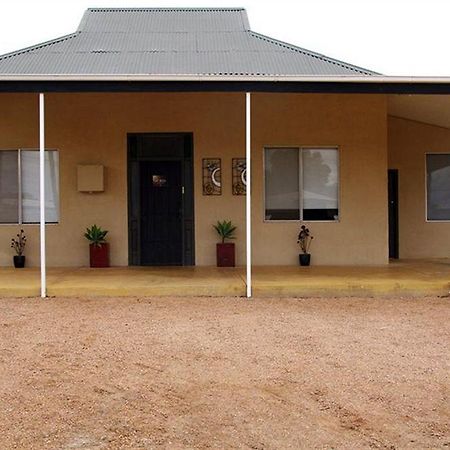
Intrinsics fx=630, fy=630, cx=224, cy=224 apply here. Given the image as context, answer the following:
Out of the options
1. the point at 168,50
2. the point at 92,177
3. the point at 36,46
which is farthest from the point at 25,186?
the point at 168,50

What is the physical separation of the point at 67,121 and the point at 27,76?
2523 mm

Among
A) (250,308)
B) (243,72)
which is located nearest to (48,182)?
(243,72)

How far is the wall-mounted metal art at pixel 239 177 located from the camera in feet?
34.2

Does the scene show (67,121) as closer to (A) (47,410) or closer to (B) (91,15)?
(B) (91,15)

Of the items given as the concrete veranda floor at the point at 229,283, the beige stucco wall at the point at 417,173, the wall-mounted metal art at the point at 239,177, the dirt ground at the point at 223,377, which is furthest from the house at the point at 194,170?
the dirt ground at the point at 223,377

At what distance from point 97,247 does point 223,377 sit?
5.94 meters

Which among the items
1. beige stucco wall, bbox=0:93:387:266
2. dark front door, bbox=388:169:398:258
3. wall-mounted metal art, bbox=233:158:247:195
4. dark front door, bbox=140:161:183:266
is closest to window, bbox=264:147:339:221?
beige stucco wall, bbox=0:93:387:266

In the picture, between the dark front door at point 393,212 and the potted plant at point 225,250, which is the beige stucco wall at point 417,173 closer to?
the dark front door at point 393,212

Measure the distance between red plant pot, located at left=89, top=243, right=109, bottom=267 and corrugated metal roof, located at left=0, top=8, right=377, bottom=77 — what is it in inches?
113

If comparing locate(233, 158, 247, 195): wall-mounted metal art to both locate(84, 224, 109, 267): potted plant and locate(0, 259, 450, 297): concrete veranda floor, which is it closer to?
locate(0, 259, 450, 297): concrete veranda floor

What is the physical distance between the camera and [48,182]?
10508 mm

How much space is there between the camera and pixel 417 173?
1198 cm

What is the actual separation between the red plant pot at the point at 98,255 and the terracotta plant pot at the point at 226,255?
187 cm

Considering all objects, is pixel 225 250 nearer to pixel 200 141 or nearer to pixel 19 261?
pixel 200 141
